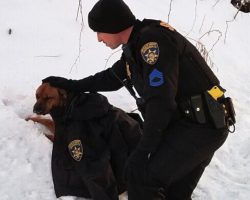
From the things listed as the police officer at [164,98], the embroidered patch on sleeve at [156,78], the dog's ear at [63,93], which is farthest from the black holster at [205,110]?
the dog's ear at [63,93]

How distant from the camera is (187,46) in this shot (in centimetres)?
236

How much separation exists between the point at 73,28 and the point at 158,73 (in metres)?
2.72

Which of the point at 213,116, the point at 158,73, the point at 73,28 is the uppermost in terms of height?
the point at 158,73

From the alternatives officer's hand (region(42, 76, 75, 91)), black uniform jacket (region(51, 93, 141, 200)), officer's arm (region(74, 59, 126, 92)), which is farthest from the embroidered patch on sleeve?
officer's hand (region(42, 76, 75, 91))

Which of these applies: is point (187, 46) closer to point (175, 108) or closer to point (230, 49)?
point (175, 108)

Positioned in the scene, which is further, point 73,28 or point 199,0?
point 199,0

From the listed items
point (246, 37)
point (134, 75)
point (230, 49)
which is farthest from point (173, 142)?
point (246, 37)

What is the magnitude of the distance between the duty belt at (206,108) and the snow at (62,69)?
3.26ft

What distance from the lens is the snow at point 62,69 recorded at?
3154 millimetres

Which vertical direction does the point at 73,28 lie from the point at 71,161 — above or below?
above

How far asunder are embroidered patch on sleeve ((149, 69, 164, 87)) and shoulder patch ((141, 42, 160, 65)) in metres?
0.05

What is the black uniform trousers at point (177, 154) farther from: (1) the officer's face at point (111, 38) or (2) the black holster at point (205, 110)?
(1) the officer's face at point (111, 38)

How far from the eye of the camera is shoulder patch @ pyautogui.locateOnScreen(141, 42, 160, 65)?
2207 mm

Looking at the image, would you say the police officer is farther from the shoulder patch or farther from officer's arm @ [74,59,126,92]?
officer's arm @ [74,59,126,92]
